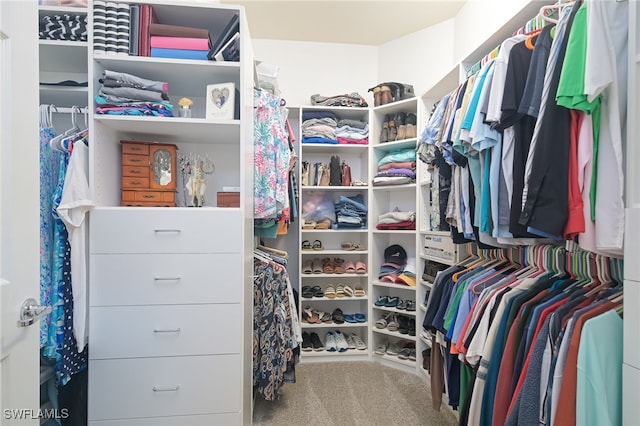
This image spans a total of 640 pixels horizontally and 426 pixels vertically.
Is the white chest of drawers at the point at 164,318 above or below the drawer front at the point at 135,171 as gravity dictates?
below

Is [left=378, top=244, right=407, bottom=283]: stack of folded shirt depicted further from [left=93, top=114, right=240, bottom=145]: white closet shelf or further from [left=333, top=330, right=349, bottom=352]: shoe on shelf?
[left=93, top=114, right=240, bottom=145]: white closet shelf

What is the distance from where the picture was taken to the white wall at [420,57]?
2.54 meters

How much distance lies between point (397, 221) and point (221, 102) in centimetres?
161

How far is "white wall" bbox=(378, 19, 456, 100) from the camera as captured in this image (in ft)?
8.35

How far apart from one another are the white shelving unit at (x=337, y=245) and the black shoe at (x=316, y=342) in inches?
1.4

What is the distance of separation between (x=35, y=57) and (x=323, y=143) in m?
1.96

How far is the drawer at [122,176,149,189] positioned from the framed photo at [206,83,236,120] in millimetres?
442

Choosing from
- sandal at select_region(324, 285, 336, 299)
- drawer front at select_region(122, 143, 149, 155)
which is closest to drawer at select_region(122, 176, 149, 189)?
drawer front at select_region(122, 143, 149, 155)

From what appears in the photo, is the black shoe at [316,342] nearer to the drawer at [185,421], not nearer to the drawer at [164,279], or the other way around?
the drawer at [185,421]

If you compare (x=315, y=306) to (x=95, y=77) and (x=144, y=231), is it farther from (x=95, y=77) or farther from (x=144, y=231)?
(x=95, y=77)

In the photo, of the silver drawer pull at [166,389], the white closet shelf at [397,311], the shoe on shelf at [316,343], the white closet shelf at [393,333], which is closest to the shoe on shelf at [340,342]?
the shoe on shelf at [316,343]

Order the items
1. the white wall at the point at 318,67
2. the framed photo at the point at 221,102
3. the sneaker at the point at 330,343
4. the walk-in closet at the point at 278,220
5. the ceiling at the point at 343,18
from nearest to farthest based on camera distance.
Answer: the walk-in closet at the point at 278,220 → the framed photo at the point at 221,102 → the ceiling at the point at 343,18 → the sneaker at the point at 330,343 → the white wall at the point at 318,67

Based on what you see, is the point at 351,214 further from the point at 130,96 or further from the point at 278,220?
the point at 130,96

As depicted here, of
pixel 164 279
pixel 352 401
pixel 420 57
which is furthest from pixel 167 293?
pixel 420 57
